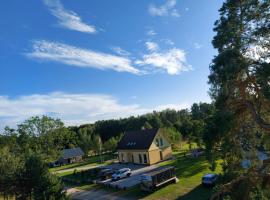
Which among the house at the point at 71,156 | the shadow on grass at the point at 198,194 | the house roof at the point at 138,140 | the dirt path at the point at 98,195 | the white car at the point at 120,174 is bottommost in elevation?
the dirt path at the point at 98,195

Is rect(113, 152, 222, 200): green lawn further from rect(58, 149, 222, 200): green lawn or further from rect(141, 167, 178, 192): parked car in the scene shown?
rect(141, 167, 178, 192): parked car

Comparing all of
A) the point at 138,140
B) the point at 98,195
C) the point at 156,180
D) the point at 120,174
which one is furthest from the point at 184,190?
the point at 138,140

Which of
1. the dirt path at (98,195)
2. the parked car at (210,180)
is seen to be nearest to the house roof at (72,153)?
the dirt path at (98,195)

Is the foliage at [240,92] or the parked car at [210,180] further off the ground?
the foliage at [240,92]

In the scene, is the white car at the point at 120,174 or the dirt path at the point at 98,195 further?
the white car at the point at 120,174

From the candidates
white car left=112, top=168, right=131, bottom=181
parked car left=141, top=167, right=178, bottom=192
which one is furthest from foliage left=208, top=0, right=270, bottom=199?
white car left=112, top=168, right=131, bottom=181

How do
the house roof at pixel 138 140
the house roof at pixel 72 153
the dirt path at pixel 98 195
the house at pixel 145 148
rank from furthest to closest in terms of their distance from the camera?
the house roof at pixel 72 153 < the house roof at pixel 138 140 < the house at pixel 145 148 < the dirt path at pixel 98 195

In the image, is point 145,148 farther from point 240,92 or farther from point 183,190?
point 240,92

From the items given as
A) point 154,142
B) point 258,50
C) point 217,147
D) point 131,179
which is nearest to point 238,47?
point 258,50

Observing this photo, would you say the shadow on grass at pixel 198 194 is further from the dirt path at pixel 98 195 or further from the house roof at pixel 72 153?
the house roof at pixel 72 153

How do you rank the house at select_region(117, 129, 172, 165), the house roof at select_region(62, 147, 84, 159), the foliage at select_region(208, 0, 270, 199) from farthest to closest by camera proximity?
the house roof at select_region(62, 147, 84, 159) < the house at select_region(117, 129, 172, 165) < the foliage at select_region(208, 0, 270, 199)
